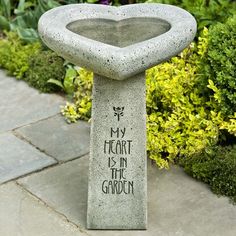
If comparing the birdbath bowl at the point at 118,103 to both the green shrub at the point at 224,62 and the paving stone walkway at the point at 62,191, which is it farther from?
the green shrub at the point at 224,62

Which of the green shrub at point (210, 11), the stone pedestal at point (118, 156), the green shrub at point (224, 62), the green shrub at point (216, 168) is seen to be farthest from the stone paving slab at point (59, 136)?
the green shrub at point (210, 11)

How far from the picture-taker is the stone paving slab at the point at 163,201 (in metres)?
4.44

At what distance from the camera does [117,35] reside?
4.28m

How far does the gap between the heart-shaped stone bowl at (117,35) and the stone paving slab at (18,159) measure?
48.9 inches

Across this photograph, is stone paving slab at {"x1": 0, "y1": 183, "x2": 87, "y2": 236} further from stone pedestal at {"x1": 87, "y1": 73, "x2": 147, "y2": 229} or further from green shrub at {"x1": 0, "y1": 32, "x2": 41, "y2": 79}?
green shrub at {"x1": 0, "y1": 32, "x2": 41, "y2": 79}

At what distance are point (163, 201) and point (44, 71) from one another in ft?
6.48

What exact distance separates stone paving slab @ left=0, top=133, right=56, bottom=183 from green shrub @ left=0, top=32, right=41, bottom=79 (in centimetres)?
110

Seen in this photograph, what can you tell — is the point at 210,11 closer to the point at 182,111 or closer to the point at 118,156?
the point at 182,111

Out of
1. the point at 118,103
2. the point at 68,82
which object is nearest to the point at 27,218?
the point at 118,103

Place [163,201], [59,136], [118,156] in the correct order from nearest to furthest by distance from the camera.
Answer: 1. [118,156]
2. [163,201]
3. [59,136]

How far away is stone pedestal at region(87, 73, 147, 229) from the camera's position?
161 inches

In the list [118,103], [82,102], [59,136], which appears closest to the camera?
[118,103]

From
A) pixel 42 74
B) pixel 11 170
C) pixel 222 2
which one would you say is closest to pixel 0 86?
pixel 42 74

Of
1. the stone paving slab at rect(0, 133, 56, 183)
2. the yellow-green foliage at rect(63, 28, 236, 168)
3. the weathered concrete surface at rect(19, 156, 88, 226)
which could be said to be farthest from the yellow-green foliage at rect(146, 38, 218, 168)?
the stone paving slab at rect(0, 133, 56, 183)
